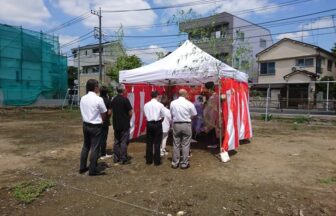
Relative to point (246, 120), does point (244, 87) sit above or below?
above

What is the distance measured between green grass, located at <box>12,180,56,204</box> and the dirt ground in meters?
0.10

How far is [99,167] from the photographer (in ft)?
23.4

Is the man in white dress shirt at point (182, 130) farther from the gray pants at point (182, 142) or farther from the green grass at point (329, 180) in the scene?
the green grass at point (329, 180)

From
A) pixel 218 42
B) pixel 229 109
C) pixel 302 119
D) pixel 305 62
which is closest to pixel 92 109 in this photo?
pixel 229 109

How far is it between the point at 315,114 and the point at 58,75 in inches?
907

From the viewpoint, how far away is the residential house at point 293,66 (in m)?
33.4

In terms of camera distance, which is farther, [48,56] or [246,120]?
[48,56]

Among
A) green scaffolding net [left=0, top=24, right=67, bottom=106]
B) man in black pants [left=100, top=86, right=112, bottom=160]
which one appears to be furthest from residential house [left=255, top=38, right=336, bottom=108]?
man in black pants [left=100, top=86, right=112, bottom=160]

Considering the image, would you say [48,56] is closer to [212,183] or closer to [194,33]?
[194,33]

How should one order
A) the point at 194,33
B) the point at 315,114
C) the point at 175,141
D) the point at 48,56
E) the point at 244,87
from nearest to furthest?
the point at 175,141 < the point at 194,33 < the point at 244,87 < the point at 315,114 < the point at 48,56

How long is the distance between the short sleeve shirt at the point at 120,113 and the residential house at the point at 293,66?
2672 centimetres

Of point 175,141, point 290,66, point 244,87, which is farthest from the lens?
point 290,66

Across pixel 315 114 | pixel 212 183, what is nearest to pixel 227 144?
pixel 212 183

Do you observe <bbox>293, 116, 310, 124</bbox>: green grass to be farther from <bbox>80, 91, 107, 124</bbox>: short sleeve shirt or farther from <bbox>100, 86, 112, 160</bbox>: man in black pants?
<bbox>80, 91, 107, 124</bbox>: short sleeve shirt
